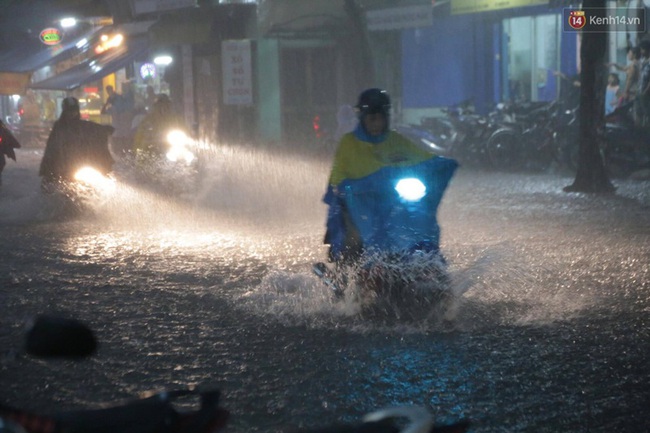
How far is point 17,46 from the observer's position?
36.4 m

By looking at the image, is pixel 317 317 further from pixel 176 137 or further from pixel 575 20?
pixel 575 20

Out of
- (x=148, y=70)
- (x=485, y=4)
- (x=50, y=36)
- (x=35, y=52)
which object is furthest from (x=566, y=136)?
(x=35, y=52)

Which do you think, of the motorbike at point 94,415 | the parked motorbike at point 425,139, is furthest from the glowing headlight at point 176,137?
the motorbike at point 94,415

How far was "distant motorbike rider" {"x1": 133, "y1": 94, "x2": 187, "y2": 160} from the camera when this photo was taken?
54.0ft

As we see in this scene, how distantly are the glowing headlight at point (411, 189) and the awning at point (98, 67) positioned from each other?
20.6 metres

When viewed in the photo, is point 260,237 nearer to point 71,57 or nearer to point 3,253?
point 3,253

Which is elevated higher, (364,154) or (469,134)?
(364,154)

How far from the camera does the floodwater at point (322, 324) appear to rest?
5219 mm

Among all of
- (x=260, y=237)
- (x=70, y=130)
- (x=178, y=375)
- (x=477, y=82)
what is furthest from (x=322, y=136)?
(x=178, y=375)

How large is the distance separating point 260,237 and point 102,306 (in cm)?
403

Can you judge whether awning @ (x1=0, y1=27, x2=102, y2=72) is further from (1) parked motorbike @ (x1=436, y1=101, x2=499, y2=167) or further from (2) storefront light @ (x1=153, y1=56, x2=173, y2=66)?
(1) parked motorbike @ (x1=436, y1=101, x2=499, y2=167)

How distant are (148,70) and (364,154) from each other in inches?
909

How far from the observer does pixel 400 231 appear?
6801 millimetres

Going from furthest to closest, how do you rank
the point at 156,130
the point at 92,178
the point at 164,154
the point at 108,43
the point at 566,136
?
1. the point at 108,43
2. the point at 566,136
3. the point at 156,130
4. the point at 164,154
5. the point at 92,178
